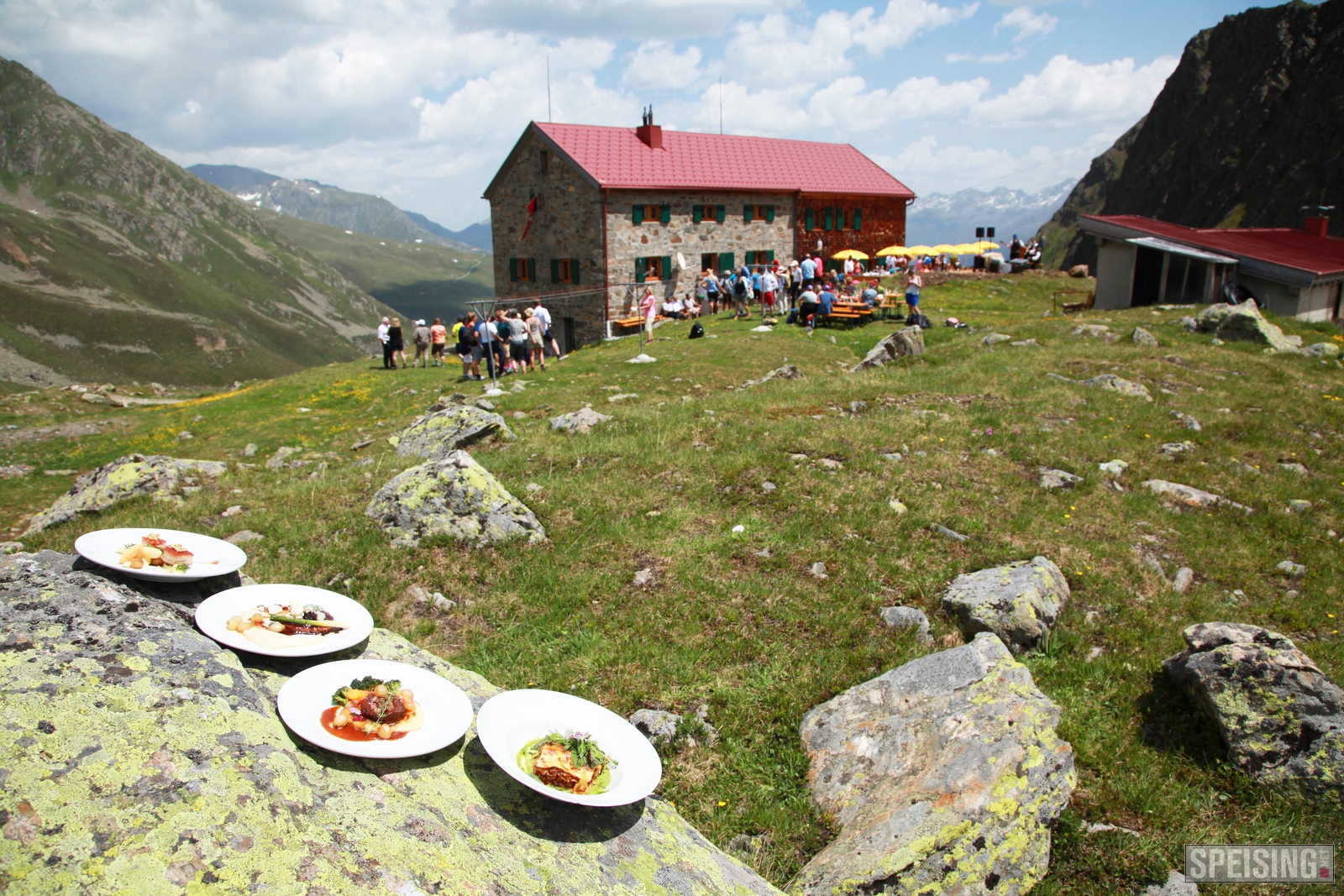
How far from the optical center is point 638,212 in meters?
37.5

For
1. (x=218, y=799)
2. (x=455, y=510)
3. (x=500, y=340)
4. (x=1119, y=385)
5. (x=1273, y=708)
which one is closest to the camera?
(x=218, y=799)

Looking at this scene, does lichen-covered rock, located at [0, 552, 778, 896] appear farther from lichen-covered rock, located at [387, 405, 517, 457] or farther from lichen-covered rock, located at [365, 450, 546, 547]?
lichen-covered rock, located at [387, 405, 517, 457]

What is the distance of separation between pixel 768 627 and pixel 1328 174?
107 metres

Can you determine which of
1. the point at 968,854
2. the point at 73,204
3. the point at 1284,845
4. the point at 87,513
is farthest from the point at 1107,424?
the point at 73,204

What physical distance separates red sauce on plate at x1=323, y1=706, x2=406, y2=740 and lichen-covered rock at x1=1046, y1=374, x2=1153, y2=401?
52.1 ft

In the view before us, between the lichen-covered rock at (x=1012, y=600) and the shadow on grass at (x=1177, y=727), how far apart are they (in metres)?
0.99

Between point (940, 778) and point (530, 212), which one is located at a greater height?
point (530, 212)

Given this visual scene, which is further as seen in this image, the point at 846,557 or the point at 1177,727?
the point at 846,557

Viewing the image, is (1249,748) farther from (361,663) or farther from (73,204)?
(73,204)

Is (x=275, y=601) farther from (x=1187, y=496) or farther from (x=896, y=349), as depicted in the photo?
(x=896, y=349)

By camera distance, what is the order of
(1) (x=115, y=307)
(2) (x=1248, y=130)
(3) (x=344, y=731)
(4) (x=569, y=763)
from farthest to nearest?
(1) (x=115, y=307), (2) (x=1248, y=130), (4) (x=569, y=763), (3) (x=344, y=731)

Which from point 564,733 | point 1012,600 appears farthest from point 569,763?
point 1012,600

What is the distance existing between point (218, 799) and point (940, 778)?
4.10 meters

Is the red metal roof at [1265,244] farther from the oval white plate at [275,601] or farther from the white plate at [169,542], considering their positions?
the white plate at [169,542]
